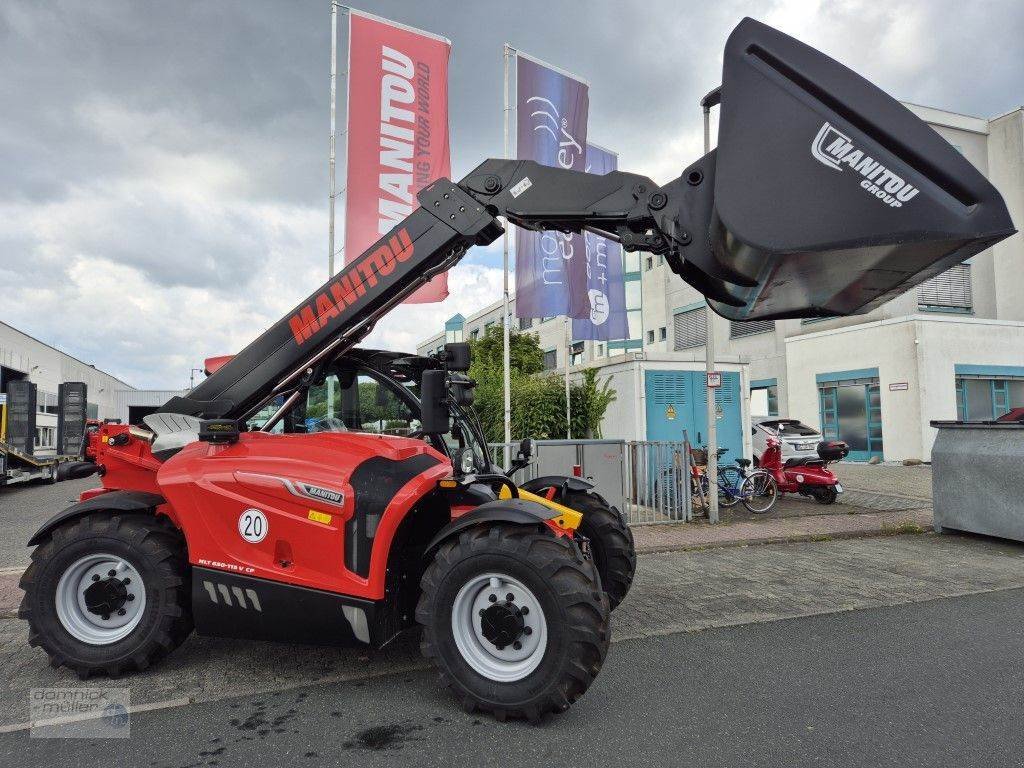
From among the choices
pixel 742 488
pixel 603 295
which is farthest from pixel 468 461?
pixel 603 295

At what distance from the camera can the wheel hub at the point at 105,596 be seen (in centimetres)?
404

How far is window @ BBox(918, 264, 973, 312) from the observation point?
1073 inches

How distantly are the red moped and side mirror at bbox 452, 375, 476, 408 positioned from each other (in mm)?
9501

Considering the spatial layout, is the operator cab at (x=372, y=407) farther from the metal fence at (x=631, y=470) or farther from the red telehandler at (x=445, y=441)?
the metal fence at (x=631, y=470)

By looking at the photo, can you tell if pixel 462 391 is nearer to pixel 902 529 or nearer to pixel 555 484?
pixel 555 484

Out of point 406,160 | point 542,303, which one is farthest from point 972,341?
point 406,160

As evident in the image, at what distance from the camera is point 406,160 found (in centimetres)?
1039

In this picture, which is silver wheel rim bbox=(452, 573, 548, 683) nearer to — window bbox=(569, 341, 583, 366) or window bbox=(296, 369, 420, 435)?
window bbox=(296, 369, 420, 435)

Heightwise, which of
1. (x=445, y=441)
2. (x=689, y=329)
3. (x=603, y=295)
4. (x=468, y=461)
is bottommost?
(x=468, y=461)

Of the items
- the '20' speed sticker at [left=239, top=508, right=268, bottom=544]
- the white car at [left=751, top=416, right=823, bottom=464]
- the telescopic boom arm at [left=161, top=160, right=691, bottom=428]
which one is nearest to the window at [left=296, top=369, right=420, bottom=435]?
the telescopic boom arm at [left=161, top=160, right=691, bottom=428]

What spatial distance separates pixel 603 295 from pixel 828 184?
1032cm

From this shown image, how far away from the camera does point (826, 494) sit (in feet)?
42.2

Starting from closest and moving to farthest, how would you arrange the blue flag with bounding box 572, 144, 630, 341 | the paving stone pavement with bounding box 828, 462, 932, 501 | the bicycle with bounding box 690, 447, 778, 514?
the bicycle with bounding box 690, 447, 778, 514, the blue flag with bounding box 572, 144, 630, 341, the paving stone pavement with bounding box 828, 462, 932, 501

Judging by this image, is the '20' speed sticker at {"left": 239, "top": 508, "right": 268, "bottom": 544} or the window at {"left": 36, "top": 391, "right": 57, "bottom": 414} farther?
the window at {"left": 36, "top": 391, "right": 57, "bottom": 414}
